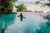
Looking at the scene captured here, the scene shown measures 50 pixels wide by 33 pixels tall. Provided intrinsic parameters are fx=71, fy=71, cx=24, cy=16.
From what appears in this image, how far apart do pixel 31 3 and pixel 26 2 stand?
0.83ft

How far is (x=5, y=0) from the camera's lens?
4430mm

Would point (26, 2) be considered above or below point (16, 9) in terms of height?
above

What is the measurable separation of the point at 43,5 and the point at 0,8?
244 centimetres

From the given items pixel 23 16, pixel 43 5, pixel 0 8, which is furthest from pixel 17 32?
pixel 0 8

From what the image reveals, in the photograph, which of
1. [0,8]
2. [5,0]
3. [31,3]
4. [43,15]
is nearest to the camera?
[31,3]

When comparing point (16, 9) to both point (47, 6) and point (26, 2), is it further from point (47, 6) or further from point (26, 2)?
point (47, 6)

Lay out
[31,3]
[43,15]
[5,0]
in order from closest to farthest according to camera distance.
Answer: [31,3] < [43,15] < [5,0]

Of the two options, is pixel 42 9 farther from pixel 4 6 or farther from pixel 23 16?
pixel 4 6

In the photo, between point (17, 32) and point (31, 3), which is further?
point (31, 3)

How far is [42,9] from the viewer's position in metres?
3.49

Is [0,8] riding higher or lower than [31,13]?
higher

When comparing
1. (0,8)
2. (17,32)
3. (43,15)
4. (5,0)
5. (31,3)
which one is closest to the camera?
(17,32)

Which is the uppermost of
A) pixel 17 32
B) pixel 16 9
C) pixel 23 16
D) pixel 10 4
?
pixel 10 4

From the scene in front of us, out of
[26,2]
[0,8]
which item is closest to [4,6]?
[0,8]
